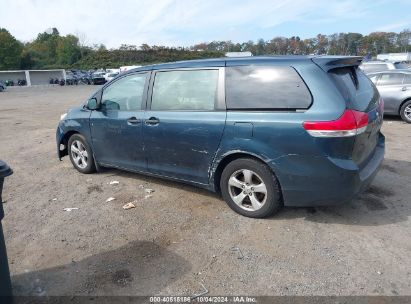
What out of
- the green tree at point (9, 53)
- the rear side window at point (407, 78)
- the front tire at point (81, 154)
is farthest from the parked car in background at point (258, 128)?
the green tree at point (9, 53)

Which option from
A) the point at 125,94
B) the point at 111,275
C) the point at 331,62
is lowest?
the point at 111,275

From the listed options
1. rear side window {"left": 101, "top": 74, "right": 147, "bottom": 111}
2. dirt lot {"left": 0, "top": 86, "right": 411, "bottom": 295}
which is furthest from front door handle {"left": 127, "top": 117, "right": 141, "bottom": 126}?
dirt lot {"left": 0, "top": 86, "right": 411, "bottom": 295}

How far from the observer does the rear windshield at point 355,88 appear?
12.0ft

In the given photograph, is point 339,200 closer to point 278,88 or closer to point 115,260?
point 278,88

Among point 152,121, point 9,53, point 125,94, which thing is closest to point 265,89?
point 152,121

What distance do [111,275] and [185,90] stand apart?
2.33 meters

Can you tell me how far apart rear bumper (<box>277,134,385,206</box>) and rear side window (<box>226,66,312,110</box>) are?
62cm

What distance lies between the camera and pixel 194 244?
3664mm

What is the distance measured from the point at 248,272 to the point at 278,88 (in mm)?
1858

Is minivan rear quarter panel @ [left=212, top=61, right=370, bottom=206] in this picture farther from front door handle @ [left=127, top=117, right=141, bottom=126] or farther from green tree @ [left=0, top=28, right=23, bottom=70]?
green tree @ [left=0, top=28, right=23, bottom=70]

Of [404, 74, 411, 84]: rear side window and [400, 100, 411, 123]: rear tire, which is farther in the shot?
[404, 74, 411, 84]: rear side window

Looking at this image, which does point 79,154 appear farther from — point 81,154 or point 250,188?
point 250,188

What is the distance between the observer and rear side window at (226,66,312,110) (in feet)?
12.0

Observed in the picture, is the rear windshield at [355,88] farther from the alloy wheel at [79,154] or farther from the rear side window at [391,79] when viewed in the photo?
the rear side window at [391,79]
